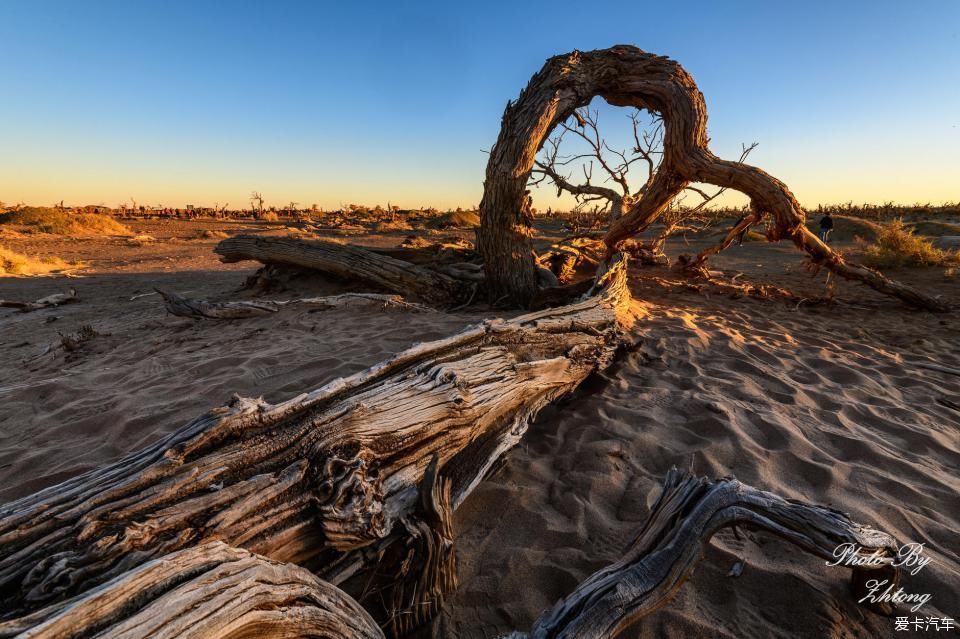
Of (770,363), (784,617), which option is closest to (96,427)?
(784,617)

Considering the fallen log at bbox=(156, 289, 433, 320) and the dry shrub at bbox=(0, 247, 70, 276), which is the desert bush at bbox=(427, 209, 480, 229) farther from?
the fallen log at bbox=(156, 289, 433, 320)

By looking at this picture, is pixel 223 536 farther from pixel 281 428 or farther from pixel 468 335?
pixel 468 335

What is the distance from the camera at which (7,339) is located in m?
5.35

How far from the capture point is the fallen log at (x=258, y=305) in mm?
5328

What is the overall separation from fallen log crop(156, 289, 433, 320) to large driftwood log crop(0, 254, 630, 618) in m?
2.96

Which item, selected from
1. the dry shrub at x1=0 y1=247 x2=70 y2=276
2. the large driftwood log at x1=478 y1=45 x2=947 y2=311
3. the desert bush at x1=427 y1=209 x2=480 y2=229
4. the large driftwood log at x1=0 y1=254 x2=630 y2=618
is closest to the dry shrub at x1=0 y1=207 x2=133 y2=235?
the dry shrub at x1=0 y1=247 x2=70 y2=276

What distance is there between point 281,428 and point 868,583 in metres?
2.26

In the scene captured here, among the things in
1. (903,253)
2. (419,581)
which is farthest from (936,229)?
(419,581)

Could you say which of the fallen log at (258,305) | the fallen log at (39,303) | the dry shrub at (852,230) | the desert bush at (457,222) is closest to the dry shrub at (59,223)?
the desert bush at (457,222)

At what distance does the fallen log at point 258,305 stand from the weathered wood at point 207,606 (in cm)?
Answer: 414

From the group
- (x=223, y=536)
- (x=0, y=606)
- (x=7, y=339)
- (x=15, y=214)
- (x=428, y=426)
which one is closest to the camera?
(x=0, y=606)

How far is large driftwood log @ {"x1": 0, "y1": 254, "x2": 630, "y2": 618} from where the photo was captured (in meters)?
1.20

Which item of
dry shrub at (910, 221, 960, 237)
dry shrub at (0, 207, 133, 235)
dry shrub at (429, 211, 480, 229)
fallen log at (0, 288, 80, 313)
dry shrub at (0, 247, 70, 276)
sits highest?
dry shrub at (910, 221, 960, 237)

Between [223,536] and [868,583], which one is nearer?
[223,536]
